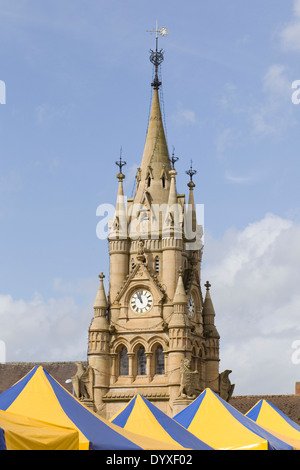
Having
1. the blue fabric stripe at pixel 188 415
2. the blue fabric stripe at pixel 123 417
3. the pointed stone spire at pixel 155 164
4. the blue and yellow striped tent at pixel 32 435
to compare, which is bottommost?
the blue and yellow striped tent at pixel 32 435

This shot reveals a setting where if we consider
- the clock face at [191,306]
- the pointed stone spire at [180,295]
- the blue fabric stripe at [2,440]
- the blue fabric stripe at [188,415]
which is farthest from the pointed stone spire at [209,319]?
the blue fabric stripe at [2,440]

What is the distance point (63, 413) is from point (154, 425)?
269 inches

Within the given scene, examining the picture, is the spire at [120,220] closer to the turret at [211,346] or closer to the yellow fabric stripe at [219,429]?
the turret at [211,346]

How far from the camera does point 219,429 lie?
40.2 m

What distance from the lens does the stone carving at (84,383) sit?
6393cm

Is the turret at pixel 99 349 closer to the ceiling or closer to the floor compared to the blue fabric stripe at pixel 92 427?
closer to the ceiling

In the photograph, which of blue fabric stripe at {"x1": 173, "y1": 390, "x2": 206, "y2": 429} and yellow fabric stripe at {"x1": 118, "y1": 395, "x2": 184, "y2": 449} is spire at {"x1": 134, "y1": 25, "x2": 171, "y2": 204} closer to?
blue fabric stripe at {"x1": 173, "y1": 390, "x2": 206, "y2": 429}

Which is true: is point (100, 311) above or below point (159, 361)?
above

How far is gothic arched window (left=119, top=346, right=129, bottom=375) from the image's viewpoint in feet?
215

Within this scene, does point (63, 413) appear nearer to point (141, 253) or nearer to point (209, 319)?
point (141, 253)

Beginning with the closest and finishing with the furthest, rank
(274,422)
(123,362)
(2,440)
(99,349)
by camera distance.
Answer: (2,440)
(274,422)
(99,349)
(123,362)

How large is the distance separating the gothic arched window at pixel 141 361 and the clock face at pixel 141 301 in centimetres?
259

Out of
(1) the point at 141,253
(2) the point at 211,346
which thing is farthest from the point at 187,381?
(1) the point at 141,253
